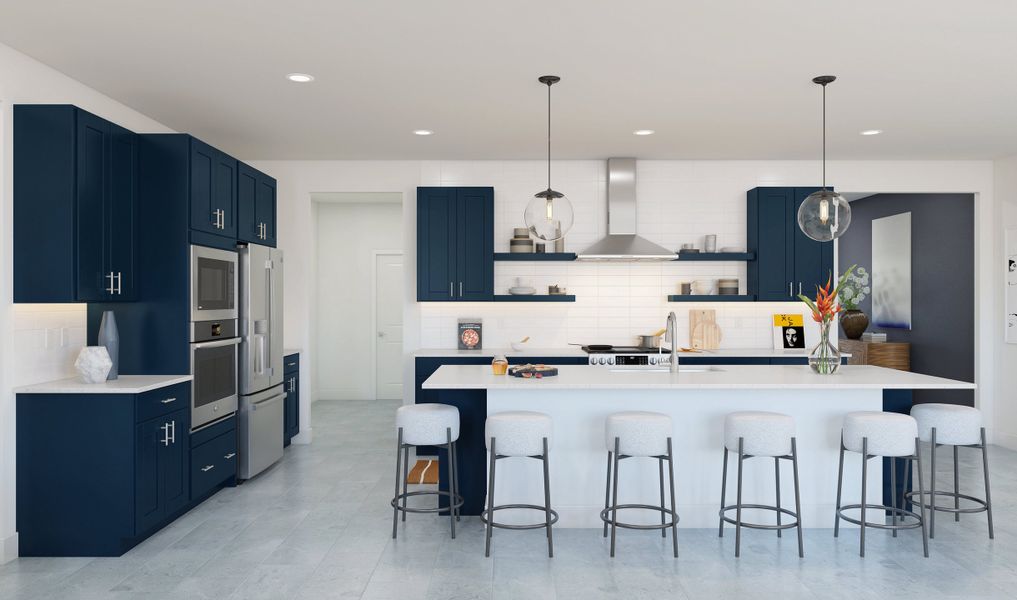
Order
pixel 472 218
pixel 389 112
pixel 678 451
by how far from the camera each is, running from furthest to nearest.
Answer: pixel 472 218 < pixel 389 112 < pixel 678 451

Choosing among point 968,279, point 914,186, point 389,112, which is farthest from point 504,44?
point 968,279

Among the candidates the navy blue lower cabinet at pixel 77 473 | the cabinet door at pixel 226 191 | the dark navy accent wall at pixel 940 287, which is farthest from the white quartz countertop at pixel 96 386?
the dark navy accent wall at pixel 940 287

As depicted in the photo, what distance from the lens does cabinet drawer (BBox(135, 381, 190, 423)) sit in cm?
389

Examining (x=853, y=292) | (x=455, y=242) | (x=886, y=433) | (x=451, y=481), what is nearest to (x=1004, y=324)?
(x=853, y=292)

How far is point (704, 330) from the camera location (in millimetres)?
6887

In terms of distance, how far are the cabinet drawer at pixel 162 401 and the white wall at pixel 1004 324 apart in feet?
22.9

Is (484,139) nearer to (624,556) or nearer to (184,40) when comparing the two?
(184,40)

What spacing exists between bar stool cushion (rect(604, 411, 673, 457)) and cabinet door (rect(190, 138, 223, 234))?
2916 mm

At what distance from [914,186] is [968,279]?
3.77 ft

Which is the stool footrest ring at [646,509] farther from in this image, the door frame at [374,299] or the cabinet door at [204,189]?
the door frame at [374,299]

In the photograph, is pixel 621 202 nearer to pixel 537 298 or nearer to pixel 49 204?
pixel 537 298

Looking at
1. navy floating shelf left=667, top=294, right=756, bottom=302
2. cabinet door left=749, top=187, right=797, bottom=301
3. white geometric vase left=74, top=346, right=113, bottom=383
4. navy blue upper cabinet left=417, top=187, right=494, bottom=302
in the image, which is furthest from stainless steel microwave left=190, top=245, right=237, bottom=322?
cabinet door left=749, top=187, right=797, bottom=301

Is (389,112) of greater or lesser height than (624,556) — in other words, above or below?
above

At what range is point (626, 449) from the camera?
387cm
